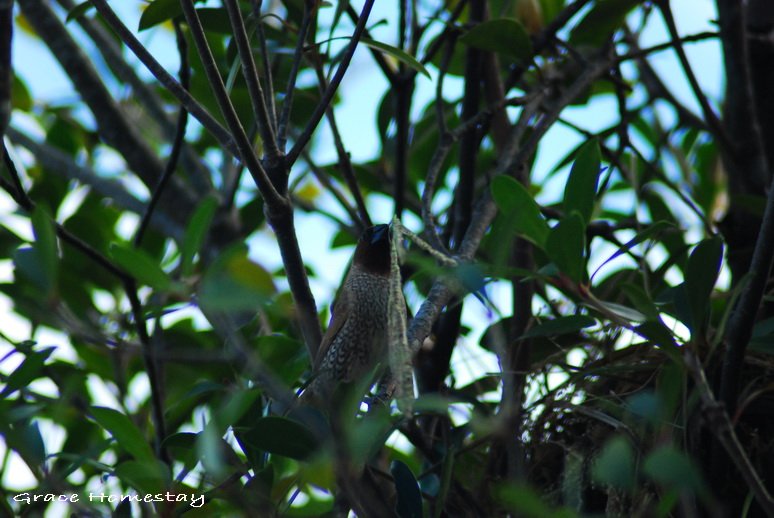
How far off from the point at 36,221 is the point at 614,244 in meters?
1.64

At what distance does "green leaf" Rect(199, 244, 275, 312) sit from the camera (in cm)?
91

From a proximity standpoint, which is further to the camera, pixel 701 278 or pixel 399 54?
pixel 399 54

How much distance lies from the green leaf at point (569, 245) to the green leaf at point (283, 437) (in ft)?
1.54

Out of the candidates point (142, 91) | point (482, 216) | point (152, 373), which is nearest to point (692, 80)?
point (482, 216)

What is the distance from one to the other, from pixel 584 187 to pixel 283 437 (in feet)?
2.07

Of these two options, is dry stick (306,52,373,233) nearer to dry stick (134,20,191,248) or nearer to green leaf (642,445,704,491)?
dry stick (134,20,191,248)

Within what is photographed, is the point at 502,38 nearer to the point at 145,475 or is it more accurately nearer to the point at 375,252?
the point at 375,252

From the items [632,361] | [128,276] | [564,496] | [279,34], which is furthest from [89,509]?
[279,34]

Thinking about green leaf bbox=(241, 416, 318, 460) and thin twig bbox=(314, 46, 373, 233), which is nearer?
green leaf bbox=(241, 416, 318, 460)

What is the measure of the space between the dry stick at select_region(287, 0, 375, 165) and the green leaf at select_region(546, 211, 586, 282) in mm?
487

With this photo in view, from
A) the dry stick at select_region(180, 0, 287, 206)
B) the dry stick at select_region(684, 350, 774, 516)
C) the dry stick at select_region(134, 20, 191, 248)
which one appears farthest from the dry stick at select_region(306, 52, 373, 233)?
the dry stick at select_region(684, 350, 774, 516)

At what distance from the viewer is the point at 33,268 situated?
1134 mm

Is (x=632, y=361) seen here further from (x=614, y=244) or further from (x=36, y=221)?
(x=36, y=221)

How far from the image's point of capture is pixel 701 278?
131 cm
